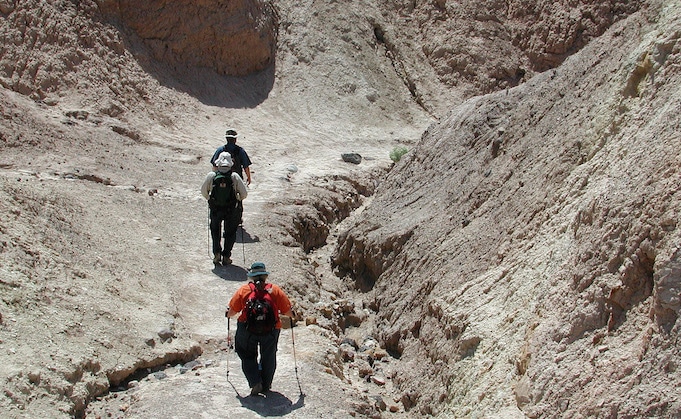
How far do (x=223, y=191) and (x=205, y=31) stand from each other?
1386 cm

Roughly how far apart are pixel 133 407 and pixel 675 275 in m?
4.51

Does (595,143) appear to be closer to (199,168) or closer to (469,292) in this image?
(469,292)

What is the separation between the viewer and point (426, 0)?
28922 mm

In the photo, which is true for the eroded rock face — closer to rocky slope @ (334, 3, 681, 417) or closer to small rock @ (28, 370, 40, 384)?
rocky slope @ (334, 3, 681, 417)

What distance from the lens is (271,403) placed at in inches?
300

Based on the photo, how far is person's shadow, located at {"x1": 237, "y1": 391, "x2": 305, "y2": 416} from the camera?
7.45m

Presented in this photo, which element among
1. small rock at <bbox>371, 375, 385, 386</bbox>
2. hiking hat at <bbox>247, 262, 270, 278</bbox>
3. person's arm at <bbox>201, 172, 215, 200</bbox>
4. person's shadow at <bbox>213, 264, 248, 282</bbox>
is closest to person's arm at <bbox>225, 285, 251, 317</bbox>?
hiking hat at <bbox>247, 262, 270, 278</bbox>

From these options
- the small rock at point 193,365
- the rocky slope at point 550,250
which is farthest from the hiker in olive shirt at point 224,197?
the small rock at point 193,365

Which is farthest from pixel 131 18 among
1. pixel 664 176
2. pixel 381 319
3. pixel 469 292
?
pixel 664 176

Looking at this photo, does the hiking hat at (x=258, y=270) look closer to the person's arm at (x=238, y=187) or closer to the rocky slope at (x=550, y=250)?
the rocky slope at (x=550, y=250)

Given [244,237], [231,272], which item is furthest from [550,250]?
[244,237]

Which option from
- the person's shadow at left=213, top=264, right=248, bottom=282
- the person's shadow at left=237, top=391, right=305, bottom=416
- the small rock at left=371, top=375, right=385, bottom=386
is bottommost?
the person's shadow at left=237, top=391, right=305, bottom=416

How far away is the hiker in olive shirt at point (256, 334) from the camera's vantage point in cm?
737

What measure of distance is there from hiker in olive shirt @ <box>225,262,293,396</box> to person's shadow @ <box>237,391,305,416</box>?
91mm
